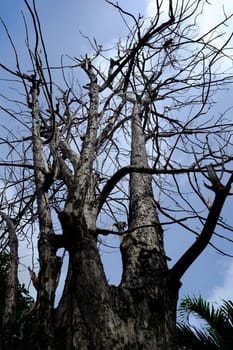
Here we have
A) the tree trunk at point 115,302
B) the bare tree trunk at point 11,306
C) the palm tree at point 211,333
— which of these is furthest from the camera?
the palm tree at point 211,333

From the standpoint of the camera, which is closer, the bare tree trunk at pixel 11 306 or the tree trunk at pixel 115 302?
the tree trunk at pixel 115 302

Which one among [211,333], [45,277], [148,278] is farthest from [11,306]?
[211,333]

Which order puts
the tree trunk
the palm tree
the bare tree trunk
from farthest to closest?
the palm tree, the bare tree trunk, the tree trunk

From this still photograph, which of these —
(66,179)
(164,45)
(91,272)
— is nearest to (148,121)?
(164,45)

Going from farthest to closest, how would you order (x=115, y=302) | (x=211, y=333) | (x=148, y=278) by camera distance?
(x=211, y=333) < (x=148, y=278) < (x=115, y=302)

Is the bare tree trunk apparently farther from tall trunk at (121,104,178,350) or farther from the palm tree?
the palm tree

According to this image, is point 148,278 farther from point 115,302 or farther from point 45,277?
point 45,277

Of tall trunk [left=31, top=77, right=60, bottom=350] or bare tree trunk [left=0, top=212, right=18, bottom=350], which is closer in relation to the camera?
tall trunk [left=31, top=77, right=60, bottom=350]

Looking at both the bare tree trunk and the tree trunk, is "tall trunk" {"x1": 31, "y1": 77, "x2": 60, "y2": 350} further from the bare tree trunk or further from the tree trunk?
the bare tree trunk

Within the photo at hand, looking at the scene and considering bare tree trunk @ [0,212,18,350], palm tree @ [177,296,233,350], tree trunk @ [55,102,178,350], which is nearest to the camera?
tree trunk @ [55,102,178,350]

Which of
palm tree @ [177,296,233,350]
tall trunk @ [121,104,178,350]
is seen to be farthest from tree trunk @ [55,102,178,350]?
palm tree @ [177,296,233,350]

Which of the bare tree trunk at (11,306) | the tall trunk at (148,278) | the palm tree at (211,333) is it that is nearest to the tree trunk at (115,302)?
the tall trunk at (148,278)

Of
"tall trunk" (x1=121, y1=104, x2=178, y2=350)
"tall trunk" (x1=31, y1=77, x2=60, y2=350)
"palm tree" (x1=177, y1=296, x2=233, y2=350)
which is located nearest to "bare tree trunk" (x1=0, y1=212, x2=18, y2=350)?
"tall trunk" (x1=31, y1=77, x2=60, y2=350)

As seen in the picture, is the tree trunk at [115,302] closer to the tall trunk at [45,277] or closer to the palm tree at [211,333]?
the tall trunk at [45,277]
